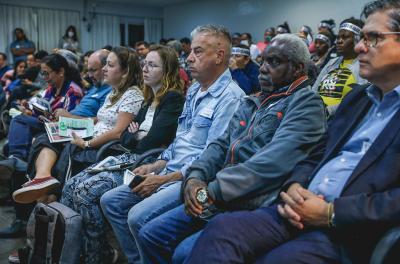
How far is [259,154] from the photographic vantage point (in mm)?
1565

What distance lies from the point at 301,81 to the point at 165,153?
34.7 inches

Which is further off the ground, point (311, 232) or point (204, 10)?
point (204, 10)

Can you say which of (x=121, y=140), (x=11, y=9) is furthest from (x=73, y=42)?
(x=121, y=140)

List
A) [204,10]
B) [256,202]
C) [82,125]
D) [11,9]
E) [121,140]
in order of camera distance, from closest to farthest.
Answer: [256,202], [121,140], [82,125], [11,9], [204,10]

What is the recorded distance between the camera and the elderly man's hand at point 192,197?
165 centimetres

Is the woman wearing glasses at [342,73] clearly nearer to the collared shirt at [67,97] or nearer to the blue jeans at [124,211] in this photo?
the blue jeans at [124,211]

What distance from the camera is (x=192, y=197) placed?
5.44 feet

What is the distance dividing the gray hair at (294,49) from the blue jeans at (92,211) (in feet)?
3.82

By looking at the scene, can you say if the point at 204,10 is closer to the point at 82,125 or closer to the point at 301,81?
the point at 82,125

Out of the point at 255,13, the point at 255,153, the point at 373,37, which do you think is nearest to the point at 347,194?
the point at 255,153

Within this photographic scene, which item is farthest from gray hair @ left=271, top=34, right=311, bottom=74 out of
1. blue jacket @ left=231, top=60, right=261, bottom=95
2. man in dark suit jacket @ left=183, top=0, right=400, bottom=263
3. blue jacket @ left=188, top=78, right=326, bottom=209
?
blue jacket @ left=231, top=60, right=261, bottom=95

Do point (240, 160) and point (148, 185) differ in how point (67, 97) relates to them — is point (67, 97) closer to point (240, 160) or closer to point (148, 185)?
point (148, 185)

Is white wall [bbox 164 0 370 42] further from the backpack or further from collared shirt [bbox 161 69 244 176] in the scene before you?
the backpack

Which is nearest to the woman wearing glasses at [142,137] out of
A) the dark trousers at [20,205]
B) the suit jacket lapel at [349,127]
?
the dark trousers at [20,205]
